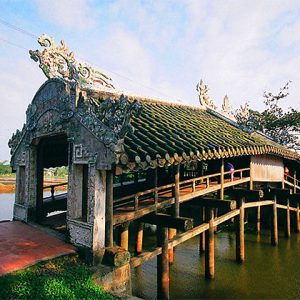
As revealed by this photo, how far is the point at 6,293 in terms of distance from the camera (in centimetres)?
459

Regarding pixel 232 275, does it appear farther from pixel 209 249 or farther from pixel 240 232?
pixel 240 232

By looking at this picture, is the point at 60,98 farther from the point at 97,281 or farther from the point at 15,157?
the point at 97,281

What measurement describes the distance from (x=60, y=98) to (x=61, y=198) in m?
4.99

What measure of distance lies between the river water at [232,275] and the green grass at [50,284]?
4.51m

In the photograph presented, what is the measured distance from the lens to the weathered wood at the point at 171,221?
7.14 m

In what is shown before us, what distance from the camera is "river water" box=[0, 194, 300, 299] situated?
9064 millimetres

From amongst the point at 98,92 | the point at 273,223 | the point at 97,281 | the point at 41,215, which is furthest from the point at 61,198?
the point at 273,223

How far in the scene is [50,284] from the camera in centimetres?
484

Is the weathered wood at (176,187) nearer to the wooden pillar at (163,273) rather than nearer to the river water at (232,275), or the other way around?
the wooden pillar at (163,273)

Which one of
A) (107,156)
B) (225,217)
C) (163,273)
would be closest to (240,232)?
(225,217)

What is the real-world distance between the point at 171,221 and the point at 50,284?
3.51 metres

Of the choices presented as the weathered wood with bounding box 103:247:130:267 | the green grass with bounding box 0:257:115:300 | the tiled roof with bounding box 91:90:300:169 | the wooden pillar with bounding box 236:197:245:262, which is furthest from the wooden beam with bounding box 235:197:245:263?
the green grass with bounding box 0:257:115:300

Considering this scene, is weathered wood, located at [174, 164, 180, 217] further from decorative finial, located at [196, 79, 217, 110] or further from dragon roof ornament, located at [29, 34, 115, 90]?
decorative finial, located at [196, 79, 217, 110]

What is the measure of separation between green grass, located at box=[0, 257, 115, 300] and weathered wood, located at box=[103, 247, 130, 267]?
0.53m
